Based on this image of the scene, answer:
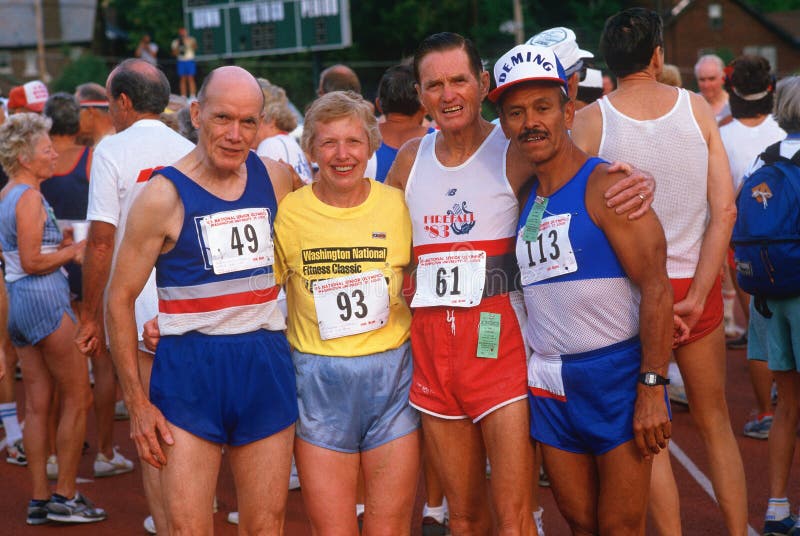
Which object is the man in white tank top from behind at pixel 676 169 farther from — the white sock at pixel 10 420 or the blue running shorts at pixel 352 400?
the white sock at pixel 10 420

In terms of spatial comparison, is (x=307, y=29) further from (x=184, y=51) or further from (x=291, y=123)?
(x=291, y=123)

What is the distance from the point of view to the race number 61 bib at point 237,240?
388 centimetres

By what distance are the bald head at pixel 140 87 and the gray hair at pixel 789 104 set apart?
3.06m

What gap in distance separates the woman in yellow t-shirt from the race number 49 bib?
1.75 ft

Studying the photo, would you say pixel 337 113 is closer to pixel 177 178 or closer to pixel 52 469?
pixel 177 178

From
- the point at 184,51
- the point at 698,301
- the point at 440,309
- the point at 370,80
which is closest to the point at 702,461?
the point at 698,301

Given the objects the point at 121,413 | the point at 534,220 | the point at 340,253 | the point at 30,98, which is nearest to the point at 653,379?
the point at 534,220

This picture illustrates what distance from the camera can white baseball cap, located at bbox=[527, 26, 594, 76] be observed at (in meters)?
5.05

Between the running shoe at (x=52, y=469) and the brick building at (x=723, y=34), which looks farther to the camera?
the brick building at (x=723, y=34)

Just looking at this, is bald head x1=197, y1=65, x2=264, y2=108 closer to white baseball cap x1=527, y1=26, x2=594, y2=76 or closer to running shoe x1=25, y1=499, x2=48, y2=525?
white baseball cap x1=527, y1=26, x2=594, y2=76

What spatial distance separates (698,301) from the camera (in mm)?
4273

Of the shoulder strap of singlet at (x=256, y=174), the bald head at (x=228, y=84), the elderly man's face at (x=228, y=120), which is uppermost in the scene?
the bald head at (x=228, y=84)

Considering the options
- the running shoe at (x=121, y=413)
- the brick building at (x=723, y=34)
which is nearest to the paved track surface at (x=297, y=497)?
the running shoe at (x=121, y=413)

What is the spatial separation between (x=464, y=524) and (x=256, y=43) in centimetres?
2598
